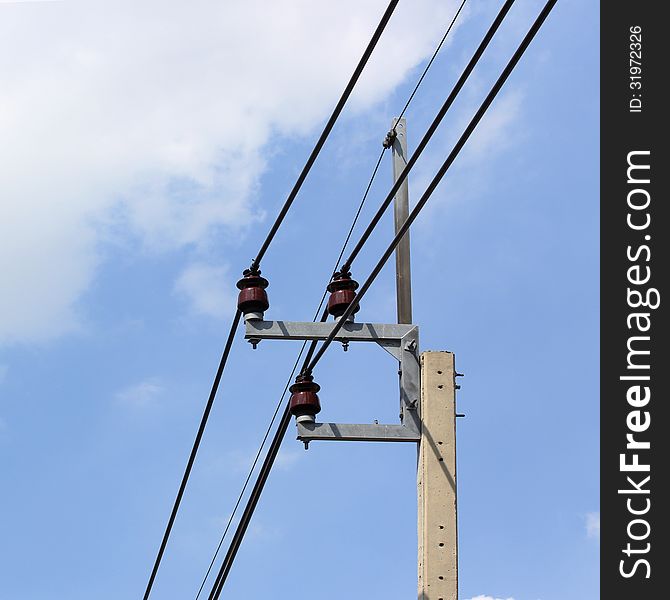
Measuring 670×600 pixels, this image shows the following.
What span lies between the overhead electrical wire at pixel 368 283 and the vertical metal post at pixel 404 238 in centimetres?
33

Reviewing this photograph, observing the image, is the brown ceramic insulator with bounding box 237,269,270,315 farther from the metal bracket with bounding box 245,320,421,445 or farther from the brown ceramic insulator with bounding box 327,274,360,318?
the brown ceramic insulator with bounding box 327,274,360,318

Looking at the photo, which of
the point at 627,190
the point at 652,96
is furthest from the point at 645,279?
the point at 652,96

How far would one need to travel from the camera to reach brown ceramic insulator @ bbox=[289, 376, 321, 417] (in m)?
10.3

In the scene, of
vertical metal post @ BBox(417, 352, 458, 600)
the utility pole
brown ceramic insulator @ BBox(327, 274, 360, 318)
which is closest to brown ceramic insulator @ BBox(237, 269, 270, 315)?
the utility pole

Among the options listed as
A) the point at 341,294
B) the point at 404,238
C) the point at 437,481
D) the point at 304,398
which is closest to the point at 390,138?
the point at 404,238

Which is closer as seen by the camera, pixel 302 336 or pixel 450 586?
pixel 450 586

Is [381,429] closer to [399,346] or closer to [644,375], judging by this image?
[399,346]

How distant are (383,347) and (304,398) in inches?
26.1

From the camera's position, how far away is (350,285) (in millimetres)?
10500

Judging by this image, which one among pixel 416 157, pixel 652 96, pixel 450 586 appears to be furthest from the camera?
pixel 652 96

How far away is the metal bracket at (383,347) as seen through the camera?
32.5ft

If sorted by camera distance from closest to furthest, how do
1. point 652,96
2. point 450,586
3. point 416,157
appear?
1. point 416,157
2. point 450,586
3. point 652,96

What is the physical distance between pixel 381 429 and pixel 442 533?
0.93 meters

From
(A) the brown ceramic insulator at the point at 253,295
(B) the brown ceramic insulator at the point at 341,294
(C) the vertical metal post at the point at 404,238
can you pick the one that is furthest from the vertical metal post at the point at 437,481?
(A) the brown ceramic insulator at the point at 253,295
